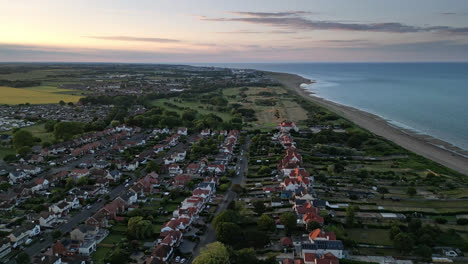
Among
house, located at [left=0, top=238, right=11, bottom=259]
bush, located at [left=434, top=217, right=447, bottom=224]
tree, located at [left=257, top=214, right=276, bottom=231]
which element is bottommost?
house, located at [left=0, top=238, right=11, bottom=259]

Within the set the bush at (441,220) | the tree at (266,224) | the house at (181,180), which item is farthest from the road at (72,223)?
the bush at (441,220)

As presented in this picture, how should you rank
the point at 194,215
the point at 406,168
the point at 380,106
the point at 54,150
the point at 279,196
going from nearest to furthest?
the point at 194,215, the point at 279,196, the point at 406,168, the point at 54,150, the point at 380,106

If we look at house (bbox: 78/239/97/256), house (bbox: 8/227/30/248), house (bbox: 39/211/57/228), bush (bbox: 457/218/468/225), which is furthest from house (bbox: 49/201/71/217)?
bush (bbox: 457/218/468/225)

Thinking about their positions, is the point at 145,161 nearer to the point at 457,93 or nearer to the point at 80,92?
the point at 80,92

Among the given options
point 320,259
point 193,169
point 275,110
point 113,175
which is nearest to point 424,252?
point 320,259

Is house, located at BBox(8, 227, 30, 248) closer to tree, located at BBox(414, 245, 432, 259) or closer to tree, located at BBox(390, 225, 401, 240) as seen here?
tree, located at BBox(390, 225, 401, 240)

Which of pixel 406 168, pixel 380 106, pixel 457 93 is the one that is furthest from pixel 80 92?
pixel 457 93
